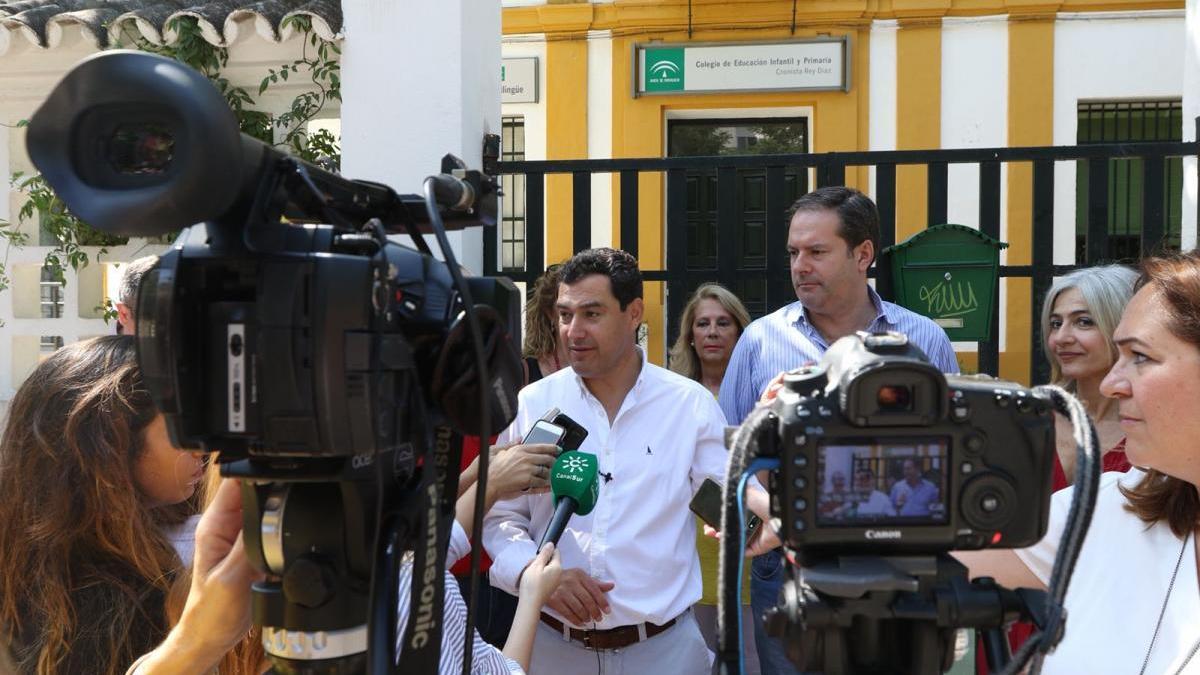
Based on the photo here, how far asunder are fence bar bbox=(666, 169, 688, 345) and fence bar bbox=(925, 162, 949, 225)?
2.93 feet

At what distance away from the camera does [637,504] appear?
320cm

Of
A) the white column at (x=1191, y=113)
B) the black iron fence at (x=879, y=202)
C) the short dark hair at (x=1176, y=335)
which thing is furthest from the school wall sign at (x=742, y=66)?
the short dark hair at (x=1176, y=335)

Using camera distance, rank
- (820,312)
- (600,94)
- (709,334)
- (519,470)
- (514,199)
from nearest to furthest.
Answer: (519,470) < (820,312) < (709,334) < (514,199) < (600,94)

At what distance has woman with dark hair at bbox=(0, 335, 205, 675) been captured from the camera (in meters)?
1.86

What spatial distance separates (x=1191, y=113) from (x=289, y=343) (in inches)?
160

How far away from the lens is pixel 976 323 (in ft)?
13.1

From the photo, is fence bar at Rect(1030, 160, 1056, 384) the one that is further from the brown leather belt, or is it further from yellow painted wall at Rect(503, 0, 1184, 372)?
yellow painted wall at Rect(503, 0, 1184, 372)

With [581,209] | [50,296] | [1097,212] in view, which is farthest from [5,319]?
[1097,212]

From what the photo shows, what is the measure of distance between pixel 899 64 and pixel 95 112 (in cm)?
770

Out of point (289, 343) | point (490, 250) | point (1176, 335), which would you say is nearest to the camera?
point (289, 343)

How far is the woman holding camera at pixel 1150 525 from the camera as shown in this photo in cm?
174

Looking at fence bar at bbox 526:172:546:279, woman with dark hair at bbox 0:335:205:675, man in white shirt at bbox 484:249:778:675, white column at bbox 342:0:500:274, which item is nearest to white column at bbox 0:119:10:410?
white column at bbox 342:0:500:274

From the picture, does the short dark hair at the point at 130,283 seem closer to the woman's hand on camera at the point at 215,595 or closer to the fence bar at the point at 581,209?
the fence bar at the point at 581,209

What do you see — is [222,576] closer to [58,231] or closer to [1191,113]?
[58,231]
